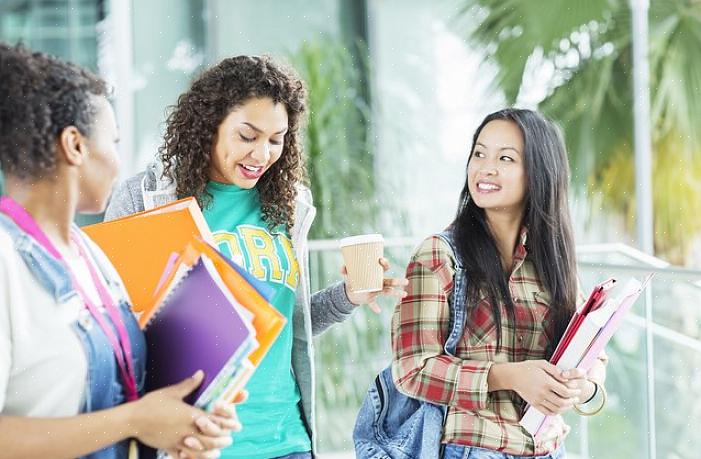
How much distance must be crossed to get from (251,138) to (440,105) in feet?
13.3

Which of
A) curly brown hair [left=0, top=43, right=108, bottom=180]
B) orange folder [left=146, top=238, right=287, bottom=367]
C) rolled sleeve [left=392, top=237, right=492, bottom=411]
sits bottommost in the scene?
rolled sleeve [left=392, top=237, right=492, bottom=411]

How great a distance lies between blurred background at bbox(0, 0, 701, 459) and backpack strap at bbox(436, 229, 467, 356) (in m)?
2.20

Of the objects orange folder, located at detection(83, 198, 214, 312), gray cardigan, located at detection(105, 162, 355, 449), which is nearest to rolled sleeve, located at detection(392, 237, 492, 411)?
gray cardigan, located at detection(105, 162, 355, 449)

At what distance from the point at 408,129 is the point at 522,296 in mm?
3703

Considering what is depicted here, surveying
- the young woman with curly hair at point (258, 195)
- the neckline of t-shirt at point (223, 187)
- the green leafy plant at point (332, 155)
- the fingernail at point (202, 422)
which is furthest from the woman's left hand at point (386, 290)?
the green leafy plant at point (332, 155)

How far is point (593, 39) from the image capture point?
4.82 meters

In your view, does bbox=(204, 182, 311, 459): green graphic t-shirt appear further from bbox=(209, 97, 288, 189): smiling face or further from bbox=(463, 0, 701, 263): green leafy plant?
bbox=(463, 0, 701, 263): green leafy plant

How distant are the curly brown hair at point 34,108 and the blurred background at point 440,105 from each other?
2848 mm

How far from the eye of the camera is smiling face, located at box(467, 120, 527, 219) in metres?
1.45

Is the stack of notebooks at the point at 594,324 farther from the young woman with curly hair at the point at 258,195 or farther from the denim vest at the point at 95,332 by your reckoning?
the denim vest at the point at 95,332

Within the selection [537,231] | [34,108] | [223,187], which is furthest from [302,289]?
[34,108]

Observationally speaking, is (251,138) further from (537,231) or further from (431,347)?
(537,231)

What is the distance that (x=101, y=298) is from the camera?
0.77 meters

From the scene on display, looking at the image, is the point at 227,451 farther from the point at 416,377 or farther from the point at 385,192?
the point at 385,192
